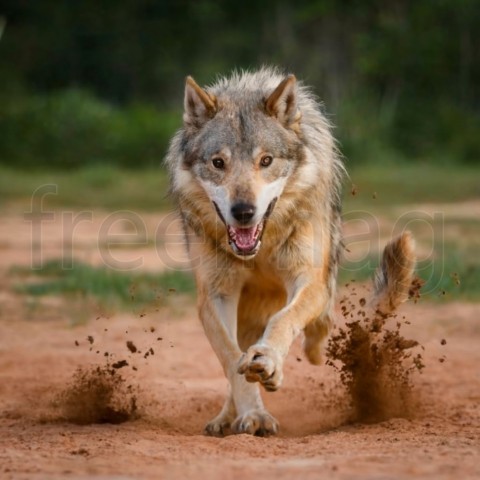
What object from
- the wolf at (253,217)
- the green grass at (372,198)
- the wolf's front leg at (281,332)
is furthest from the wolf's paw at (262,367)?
the green grass at (372,198)

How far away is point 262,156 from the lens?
5.68 metres

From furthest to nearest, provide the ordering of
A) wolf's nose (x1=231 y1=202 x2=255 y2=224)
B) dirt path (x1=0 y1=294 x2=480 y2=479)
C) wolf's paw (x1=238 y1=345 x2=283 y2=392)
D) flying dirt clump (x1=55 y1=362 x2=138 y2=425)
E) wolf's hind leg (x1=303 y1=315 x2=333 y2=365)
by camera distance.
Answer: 1. wolf's hind leg (x1=303 y1=315 x2=333 y2=365)
2. flying dirt clump (x1=55 y1=362 x2=138 y2=425)
3. wolf's nose (x1=231 y1=202 x2=255 y2=224)
4. wolf's paw (x1=238 y1=345 x2=283 y2=392)
5. dirt path (x1=0 y1=294 x2=480 y2=479)

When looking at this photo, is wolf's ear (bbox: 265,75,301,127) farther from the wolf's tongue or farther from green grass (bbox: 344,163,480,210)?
green grass (bbox: 344,163,480,210)

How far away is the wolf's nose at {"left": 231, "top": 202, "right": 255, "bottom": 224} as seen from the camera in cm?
538

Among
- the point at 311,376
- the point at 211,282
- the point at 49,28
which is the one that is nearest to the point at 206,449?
the point at 211,282

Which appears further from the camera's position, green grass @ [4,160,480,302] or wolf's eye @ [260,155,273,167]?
green grass @ [4,160,480,302]

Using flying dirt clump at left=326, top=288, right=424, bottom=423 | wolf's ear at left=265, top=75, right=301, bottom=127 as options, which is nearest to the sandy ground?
flying dirt clump at left=326, top=288, right=424, bottom=423

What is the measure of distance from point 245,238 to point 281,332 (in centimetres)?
51

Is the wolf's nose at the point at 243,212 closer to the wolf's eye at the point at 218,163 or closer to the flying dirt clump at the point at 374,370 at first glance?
the wolf's eye at the point at 218,163

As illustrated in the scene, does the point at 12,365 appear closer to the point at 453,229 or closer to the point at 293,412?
the point at 293,412

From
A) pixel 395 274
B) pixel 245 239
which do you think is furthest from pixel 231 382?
pixel 395 274

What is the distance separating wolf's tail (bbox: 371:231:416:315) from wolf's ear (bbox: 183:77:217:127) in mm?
1470

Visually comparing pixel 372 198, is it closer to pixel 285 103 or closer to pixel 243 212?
pixel 285 103

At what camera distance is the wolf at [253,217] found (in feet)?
18.3
